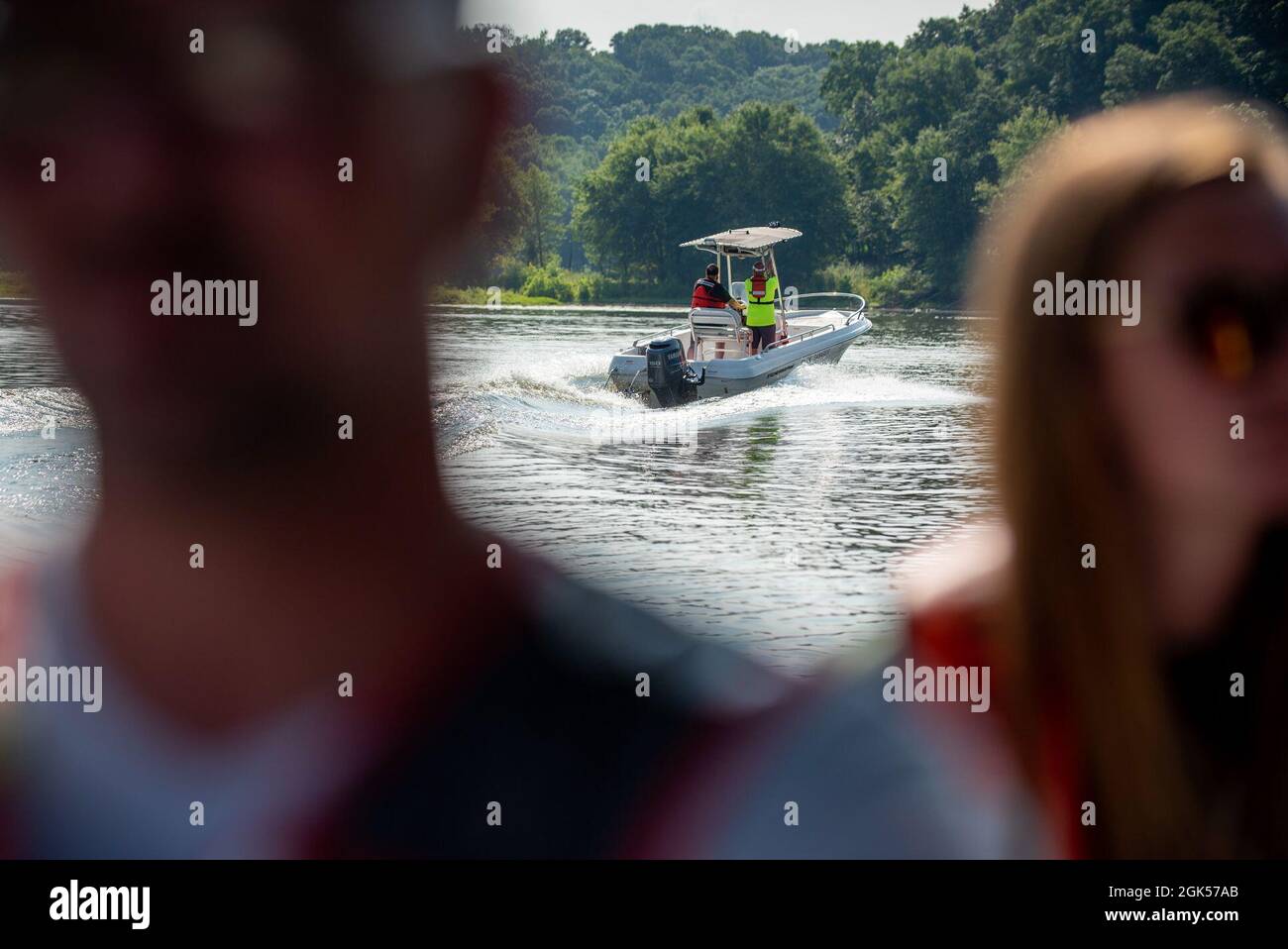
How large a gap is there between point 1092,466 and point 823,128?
1135 inches

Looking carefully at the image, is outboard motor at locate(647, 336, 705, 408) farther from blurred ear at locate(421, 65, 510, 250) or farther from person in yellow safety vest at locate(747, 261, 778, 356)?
blurred ear at locate(421, 65, 510, 250)

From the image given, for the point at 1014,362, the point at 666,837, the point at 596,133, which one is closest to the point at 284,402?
the point at 666,837

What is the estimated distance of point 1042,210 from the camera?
931 millimetres

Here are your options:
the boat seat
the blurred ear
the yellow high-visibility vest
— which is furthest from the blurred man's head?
the yellow high-visibility vest

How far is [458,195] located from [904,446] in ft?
26.1

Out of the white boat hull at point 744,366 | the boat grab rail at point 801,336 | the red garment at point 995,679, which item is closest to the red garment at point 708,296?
the white boat hull at point 744,366

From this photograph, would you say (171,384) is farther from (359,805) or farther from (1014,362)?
(1014,362)

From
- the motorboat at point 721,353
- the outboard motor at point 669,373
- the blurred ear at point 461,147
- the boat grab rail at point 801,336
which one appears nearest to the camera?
the blurred ear at point 461,147

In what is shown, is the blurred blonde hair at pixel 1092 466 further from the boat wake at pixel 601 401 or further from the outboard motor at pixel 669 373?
the outboard motor at pixel 669 373

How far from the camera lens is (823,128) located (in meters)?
28.6

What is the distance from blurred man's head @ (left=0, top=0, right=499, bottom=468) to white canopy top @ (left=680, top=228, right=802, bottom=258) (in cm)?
1238

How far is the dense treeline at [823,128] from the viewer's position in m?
2.55

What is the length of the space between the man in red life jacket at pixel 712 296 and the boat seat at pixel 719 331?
20mm

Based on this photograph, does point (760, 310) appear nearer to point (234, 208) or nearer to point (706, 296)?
point (706, 296)
